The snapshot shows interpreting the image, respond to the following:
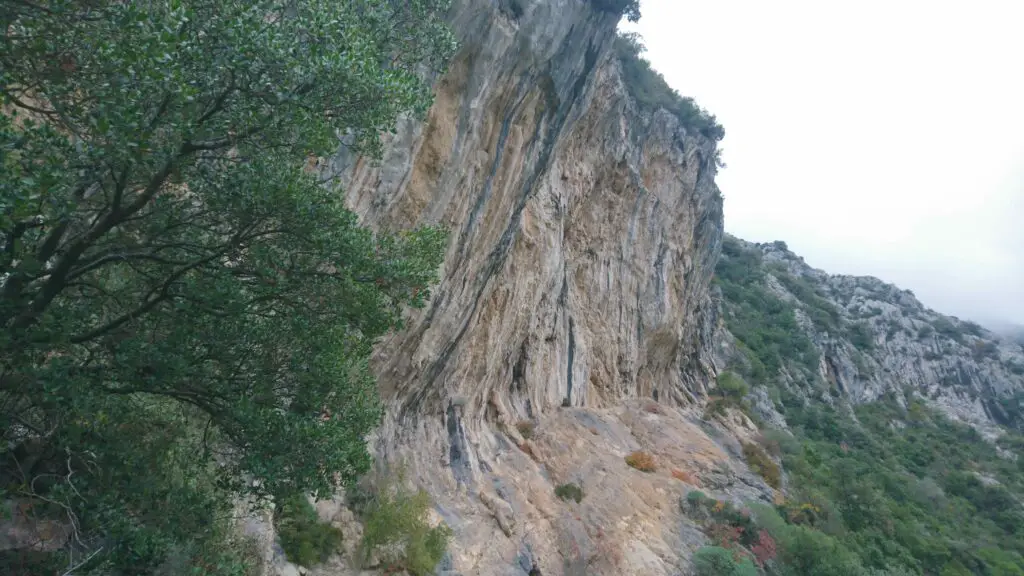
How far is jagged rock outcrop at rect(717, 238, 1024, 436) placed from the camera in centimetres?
6494

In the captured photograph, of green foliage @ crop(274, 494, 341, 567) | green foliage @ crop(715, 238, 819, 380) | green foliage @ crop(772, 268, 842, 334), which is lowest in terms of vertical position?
green foliage @ crop(274, 494, 341, 567)

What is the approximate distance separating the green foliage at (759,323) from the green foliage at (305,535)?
1812 inches

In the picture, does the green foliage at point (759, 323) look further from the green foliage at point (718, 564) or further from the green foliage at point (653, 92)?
the green foliage at point (718, 564)

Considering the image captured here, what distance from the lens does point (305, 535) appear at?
376 inches

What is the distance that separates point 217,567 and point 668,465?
2002 centimetres

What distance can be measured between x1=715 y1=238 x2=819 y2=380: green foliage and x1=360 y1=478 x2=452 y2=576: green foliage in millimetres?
44075

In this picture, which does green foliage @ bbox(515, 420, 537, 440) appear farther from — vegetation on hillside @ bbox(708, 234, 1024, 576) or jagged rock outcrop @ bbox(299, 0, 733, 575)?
vegetation on hillside @ bbox(708, 234, 1024, 576)

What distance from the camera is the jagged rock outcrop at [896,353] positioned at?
2557 inches

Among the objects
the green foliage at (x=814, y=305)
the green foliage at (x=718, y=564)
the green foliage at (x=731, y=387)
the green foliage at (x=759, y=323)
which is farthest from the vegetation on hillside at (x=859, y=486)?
the green foliage at (x=731, y=387)

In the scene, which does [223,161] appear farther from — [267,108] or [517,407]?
[517,407]

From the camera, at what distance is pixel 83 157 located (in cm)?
461

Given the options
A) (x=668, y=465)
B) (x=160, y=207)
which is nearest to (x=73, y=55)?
(x=160, y=207)

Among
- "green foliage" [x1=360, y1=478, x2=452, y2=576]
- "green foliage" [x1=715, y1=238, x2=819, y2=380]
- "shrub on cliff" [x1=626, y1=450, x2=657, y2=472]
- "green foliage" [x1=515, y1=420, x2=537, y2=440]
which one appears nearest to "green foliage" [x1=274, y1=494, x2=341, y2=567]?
"green foliage" [x1=360, y1=478, x2=452, y2=576]

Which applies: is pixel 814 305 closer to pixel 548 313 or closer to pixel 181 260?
pixel 548 313
